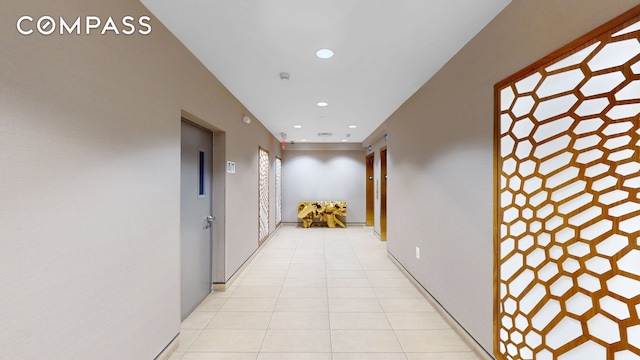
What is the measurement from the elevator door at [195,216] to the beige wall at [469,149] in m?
2.58

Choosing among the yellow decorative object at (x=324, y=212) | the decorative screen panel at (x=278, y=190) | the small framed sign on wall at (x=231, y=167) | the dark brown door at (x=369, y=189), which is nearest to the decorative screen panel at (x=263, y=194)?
the decorative screen panel at (x=278, y=190)

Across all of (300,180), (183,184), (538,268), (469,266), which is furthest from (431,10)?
→ (300,180)

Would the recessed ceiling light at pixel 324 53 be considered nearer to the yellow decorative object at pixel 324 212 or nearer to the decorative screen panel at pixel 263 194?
the decorative screen panel at pixel 263 194

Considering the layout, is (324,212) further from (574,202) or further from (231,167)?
(574,202)

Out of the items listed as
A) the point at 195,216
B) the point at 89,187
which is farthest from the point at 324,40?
Result: the point at 195,216

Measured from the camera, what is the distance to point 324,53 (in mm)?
2277

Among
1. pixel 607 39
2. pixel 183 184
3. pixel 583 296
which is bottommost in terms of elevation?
pixel 583 296

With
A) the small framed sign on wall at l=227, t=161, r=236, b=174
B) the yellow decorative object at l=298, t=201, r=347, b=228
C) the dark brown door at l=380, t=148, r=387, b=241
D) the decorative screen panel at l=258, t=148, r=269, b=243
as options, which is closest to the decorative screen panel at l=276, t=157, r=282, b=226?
the yellow decorative object at l=298, t=201, r=347, b=228

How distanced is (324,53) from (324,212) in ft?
18.5

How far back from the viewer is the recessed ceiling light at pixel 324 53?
7.35ft

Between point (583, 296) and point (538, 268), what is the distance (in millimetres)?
246

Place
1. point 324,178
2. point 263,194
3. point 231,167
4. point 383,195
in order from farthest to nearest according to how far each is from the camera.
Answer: point 324,178 → point 383,195 → point 263,194 → point 231,167

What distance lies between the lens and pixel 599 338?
1.13 meters

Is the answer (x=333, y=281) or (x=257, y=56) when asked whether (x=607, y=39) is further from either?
(x=333, y=281)
